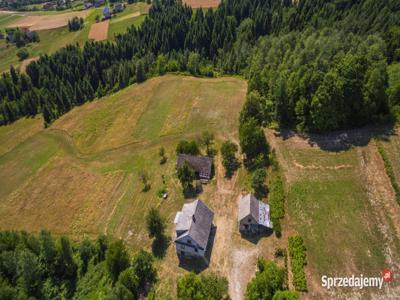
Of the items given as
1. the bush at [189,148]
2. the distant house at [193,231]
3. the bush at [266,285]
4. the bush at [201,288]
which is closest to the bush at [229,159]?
the bush at [189,148]

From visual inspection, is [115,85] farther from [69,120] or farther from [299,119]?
[299,119]

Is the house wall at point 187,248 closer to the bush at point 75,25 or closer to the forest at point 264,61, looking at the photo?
the forest at point 264,61

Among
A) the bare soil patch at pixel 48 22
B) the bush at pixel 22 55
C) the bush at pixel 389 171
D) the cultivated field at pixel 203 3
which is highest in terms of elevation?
the cultivated field at pixel 203 3

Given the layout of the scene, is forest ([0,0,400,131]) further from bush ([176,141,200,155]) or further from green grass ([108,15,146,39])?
bush ([176,141,200,155])

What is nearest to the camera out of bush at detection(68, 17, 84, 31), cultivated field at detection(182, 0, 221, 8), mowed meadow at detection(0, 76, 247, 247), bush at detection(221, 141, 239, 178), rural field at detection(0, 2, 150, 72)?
bush at detection(221, 141, 239, 178)

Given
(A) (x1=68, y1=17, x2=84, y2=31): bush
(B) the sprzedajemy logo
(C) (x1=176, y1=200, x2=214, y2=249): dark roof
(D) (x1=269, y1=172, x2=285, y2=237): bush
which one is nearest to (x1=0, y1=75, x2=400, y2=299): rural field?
(B) the sprzedajemy logo

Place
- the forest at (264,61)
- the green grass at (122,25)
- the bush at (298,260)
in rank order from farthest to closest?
the green grass at (122,25) → the forest at (264,61) → the bush at (298,260)

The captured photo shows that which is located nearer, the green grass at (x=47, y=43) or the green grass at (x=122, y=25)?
the green grass at (x=122, y=25)
